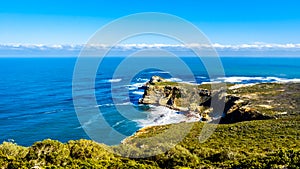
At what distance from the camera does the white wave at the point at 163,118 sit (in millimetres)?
72875

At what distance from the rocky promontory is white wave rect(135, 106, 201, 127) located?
8.90 feet

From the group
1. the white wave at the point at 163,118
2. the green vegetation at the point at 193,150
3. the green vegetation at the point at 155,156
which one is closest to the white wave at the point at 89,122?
the white wave at the point at 163,118

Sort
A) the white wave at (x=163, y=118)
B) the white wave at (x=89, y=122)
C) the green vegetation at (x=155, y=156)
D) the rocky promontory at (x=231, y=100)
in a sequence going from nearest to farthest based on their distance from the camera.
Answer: the green vegetation at (x=155, y=156), the rocky promontory at (x=231, y=100), the white wave at (x=89, y=122), the white wave at (x=163, y=118)

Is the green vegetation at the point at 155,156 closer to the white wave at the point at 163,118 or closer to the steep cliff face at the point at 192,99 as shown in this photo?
the white wave at the point at 163,118

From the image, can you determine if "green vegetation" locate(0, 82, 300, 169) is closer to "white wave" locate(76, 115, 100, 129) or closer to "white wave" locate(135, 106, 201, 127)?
"white wave" locate(135, 106, 201, 127)

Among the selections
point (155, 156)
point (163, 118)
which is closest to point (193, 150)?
point (155, 156)

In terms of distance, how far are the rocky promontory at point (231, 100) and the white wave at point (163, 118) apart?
2712mm

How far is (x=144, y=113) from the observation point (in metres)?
82.9

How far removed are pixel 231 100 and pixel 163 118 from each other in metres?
18.1

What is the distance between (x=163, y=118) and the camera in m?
76.6

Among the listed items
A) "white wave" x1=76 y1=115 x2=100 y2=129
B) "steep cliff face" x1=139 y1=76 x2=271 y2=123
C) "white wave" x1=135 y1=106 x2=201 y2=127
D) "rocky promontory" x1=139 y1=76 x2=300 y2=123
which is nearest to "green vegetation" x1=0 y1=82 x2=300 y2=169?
"rocky promontory" x1=139 y1=76 x2=300 y2=123

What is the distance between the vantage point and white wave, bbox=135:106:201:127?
72875mm

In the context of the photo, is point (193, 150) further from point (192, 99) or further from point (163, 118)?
point (192, 99)

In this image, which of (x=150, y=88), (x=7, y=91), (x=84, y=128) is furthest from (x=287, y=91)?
(x=7, y=91)
